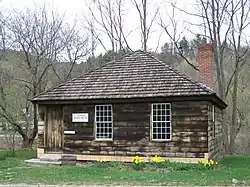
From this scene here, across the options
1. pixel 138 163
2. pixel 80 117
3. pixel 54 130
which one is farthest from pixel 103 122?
pixel 138 163

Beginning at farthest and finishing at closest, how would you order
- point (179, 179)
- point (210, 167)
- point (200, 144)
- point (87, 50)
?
1. point (87, 50)
2. point (200, 144)
3. point (210, 167)
4. point (179, 179)

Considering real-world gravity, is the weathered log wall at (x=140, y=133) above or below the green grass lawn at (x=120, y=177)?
above

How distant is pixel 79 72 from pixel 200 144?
19791 millimetres

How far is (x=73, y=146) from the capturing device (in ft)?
64.4

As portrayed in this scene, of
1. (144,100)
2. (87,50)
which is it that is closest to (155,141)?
(144,100)

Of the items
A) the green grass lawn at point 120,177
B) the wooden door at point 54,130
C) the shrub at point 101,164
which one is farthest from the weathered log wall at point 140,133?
the green grass lawn at point 120,177

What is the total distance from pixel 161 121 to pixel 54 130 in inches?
208

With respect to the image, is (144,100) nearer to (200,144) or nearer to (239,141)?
(200,144)

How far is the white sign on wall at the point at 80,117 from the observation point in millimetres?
19391

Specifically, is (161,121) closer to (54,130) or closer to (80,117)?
(80,117)

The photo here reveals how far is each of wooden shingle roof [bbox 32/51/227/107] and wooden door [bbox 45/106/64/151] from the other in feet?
2.52

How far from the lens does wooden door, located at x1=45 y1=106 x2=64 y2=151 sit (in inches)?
784

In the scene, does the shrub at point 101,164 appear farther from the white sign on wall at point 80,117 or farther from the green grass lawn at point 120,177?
the white sign on wall at point 80,117

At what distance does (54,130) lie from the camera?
20.0 meters
